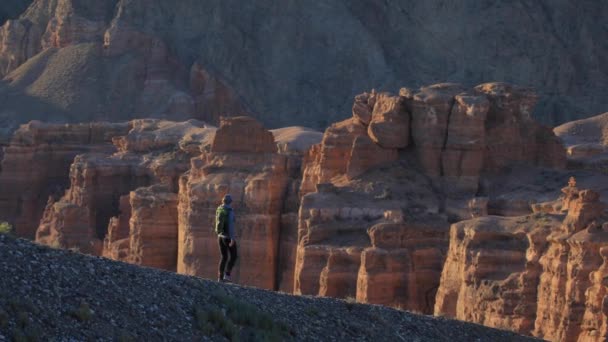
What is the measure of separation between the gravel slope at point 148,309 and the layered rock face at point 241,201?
23.9m

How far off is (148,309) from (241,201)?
94.8ft

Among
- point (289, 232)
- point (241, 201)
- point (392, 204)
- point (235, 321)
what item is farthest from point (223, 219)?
point (289, 232)

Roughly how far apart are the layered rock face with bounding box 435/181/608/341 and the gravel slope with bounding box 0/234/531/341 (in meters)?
7.30

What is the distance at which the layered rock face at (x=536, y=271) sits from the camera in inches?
1391

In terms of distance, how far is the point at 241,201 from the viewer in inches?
2078

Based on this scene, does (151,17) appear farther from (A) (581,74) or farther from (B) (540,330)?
(B) (540,330)

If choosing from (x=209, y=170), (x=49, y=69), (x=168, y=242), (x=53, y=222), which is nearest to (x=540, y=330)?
(x=209, y=170)

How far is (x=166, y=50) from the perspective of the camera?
331 ft

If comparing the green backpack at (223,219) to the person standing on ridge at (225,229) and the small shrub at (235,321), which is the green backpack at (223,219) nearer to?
the person standing on ridge at (225,229)

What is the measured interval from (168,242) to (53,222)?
11.9m

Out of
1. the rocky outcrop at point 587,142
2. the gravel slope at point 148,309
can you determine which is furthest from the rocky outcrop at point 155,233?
the gravel slope at point 148,309

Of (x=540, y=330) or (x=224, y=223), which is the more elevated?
(x=224, y=223)

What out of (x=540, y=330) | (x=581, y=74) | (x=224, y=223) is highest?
(x=581, y=74)

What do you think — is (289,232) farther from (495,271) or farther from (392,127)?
(495,271)
